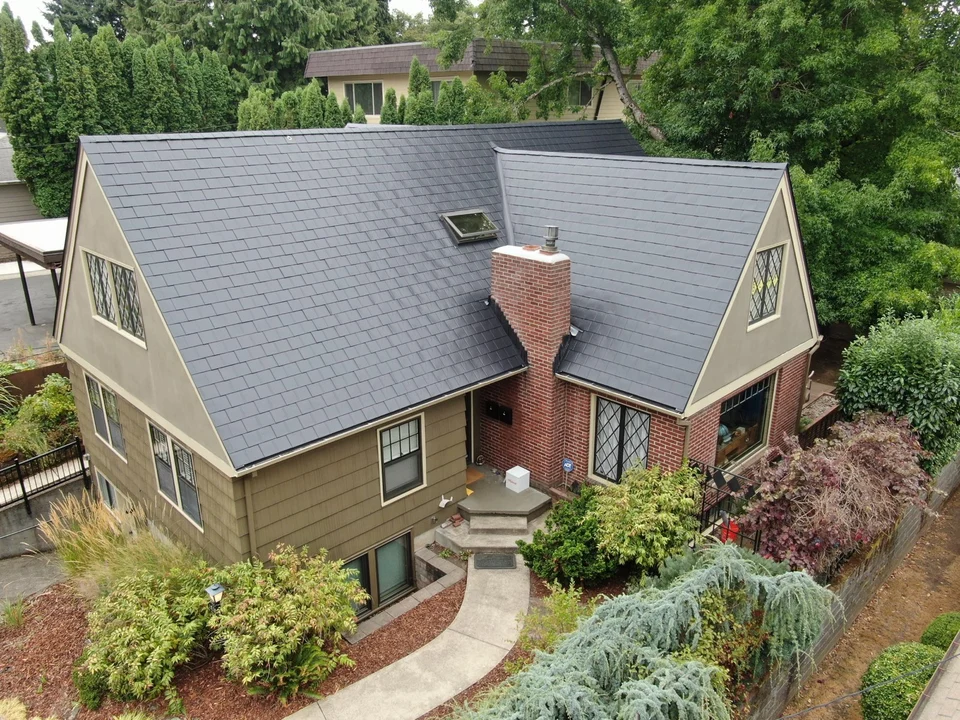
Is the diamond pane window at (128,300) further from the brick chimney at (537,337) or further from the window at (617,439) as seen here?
the window at (617,439)

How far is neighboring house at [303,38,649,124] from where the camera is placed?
1188 inches

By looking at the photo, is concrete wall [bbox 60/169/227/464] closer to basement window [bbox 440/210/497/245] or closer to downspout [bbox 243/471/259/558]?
downspout [bbox 243/471/259/558]

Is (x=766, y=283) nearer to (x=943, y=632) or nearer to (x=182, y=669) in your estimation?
(x=943, y=632)

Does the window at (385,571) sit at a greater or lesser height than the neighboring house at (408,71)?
lesser

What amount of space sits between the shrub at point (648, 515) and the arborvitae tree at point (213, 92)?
3464 centimetres

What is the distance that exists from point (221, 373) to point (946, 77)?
1735 centimetres

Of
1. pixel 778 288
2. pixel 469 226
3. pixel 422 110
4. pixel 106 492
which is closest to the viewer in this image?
pixel 778 288

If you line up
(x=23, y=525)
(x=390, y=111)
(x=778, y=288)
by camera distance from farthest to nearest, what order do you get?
1. (x=390, y=111)
2. (x=23, y=525)
3. (x=778, y=288)

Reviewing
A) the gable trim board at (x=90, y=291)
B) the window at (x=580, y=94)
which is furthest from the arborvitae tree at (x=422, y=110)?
the gable trim board at (x=90, y=291)

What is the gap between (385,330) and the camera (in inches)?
441

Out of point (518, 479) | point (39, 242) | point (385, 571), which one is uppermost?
point (39, 242)

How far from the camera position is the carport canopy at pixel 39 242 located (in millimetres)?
18953

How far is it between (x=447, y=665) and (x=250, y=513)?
10.7 feet

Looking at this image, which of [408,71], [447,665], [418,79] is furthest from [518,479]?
[408,71]
